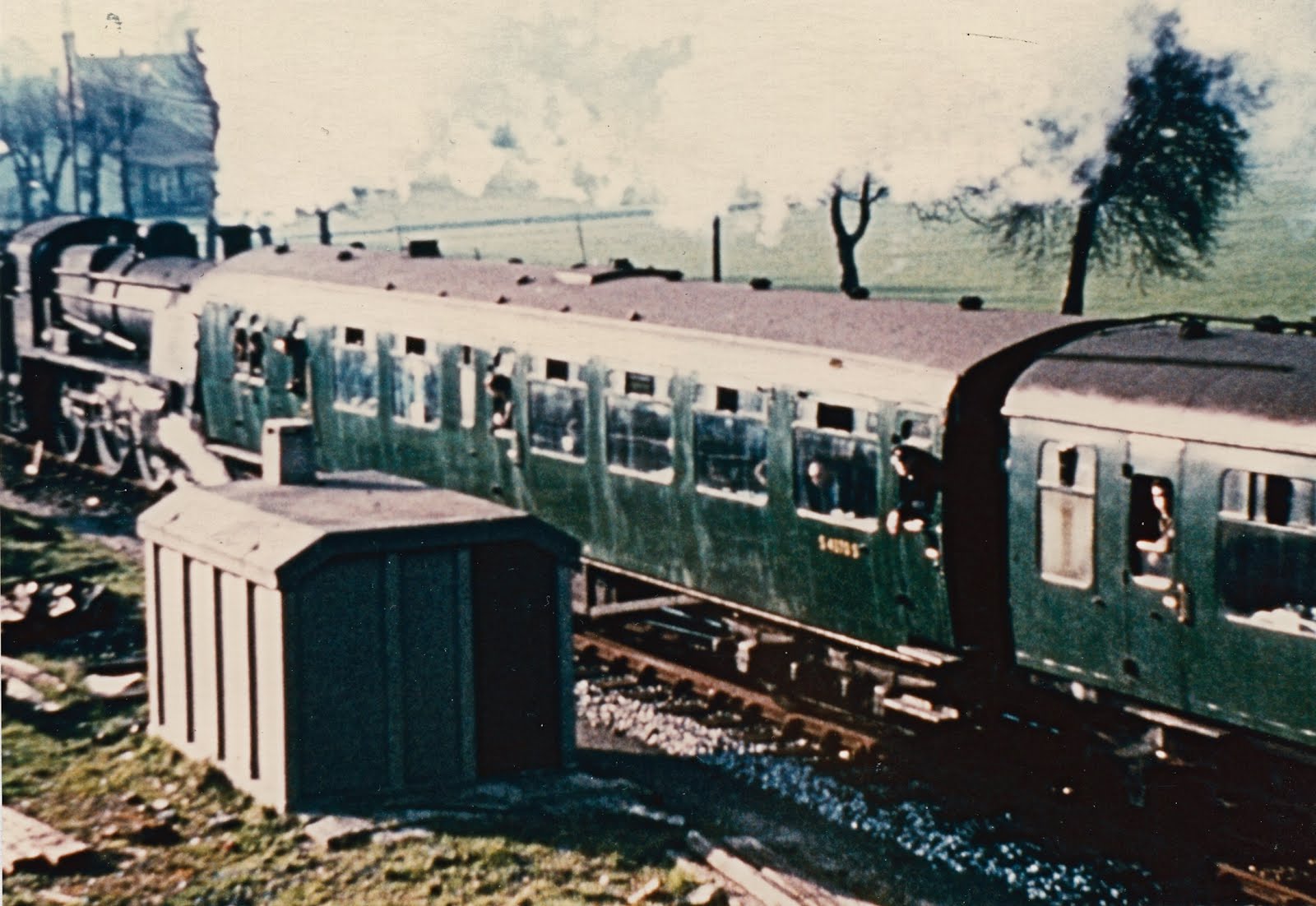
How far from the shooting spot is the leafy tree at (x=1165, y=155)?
2602cm

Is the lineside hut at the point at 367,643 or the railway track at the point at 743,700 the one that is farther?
the railway track at the point at 743,700

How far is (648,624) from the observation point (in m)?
16.0

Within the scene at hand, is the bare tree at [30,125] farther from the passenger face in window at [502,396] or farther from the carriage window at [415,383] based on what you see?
the passenger face in window at [502,396]

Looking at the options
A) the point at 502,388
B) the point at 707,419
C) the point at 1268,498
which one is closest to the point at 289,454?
the point at 707,419

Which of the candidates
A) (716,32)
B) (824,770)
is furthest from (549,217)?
(824,770)

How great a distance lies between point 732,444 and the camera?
1327 cm

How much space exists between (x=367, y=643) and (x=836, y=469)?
3.56 metres

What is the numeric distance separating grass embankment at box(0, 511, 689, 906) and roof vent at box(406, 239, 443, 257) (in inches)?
340

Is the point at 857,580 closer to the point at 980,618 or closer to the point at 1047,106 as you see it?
the point at 980,618

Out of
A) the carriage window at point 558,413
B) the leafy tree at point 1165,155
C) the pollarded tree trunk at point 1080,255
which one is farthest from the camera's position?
the pollarded tree trunk at point 1080,255

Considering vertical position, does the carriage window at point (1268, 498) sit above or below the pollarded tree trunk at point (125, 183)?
below

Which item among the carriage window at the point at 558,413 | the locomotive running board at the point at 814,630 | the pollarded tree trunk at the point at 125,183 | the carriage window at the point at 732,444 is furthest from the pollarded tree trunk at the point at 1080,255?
the pollarded tree trunk at the point at 125,183

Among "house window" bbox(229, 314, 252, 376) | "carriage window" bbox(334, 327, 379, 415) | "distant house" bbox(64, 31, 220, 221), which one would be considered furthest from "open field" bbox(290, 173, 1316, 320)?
"carriage window" bbox(334, 327, 379, 415)

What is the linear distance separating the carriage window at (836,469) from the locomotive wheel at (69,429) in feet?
50.0
